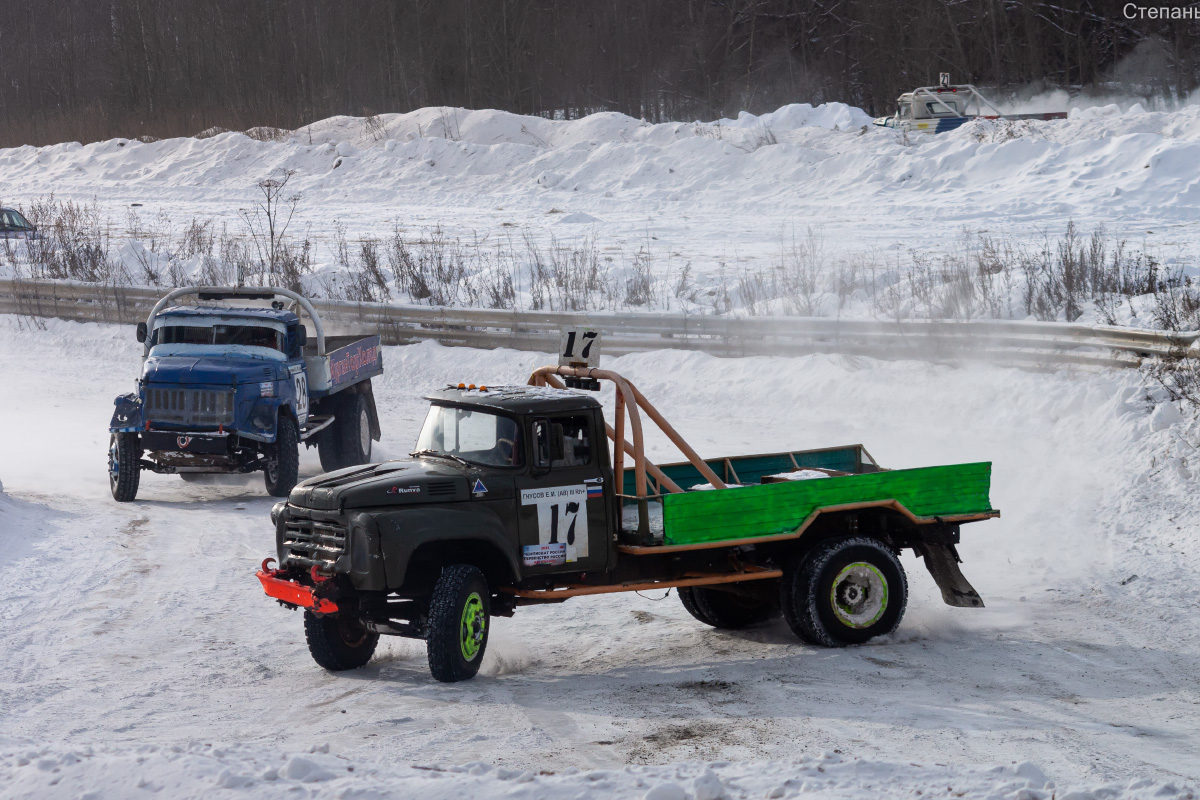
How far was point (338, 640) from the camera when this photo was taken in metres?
7.79

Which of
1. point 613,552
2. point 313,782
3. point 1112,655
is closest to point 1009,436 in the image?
point 1112,655

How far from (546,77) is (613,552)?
4889 cm

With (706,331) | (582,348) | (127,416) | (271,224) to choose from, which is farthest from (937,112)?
(582,348)

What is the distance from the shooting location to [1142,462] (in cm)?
1202

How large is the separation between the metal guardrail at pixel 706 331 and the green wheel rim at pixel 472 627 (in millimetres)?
9054

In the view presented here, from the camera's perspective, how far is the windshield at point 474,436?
7.65 meters

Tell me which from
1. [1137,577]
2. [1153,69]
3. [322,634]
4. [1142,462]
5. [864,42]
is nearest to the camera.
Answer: [322,634]

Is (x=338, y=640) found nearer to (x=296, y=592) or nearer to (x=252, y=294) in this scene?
(x=296, y=592)

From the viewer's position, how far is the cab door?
7617 mm

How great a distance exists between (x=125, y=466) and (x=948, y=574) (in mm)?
8572

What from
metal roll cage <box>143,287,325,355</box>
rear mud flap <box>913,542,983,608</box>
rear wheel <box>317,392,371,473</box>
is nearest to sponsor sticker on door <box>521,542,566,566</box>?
rear mud flap <box>913,542,983,608</box>

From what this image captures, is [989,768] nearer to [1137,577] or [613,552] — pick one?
[613,552]

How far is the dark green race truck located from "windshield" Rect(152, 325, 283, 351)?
5.87 m

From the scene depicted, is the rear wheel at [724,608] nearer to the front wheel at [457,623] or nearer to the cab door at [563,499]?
the cab door at [563,499]
